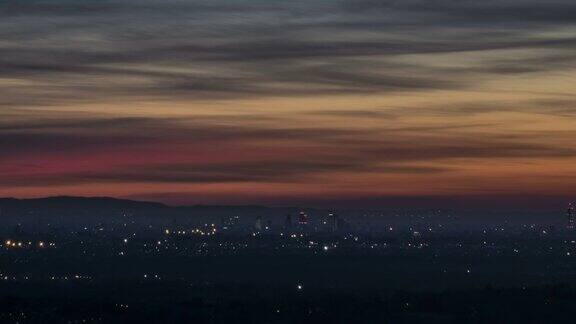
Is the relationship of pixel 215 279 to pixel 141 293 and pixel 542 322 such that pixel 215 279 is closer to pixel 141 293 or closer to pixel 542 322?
pixel 141 293

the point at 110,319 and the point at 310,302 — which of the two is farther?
the point at 310,302

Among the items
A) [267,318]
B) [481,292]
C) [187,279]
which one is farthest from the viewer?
[187,279]

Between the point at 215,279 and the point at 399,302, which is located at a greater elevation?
the point at 399,302

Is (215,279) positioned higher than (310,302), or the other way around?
(310,302)

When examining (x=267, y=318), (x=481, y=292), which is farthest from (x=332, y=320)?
(x=481, y=292)

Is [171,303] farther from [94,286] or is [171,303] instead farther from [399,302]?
[94,286]

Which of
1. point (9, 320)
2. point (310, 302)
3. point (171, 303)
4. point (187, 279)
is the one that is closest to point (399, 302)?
point (310, 302)

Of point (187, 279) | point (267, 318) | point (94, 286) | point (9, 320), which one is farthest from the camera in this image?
point (187, 279)

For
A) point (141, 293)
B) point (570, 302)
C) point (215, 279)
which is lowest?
point (215, 279)

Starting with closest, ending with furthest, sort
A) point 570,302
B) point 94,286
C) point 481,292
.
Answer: point 570,302 → point 481,292 → point 94,286
